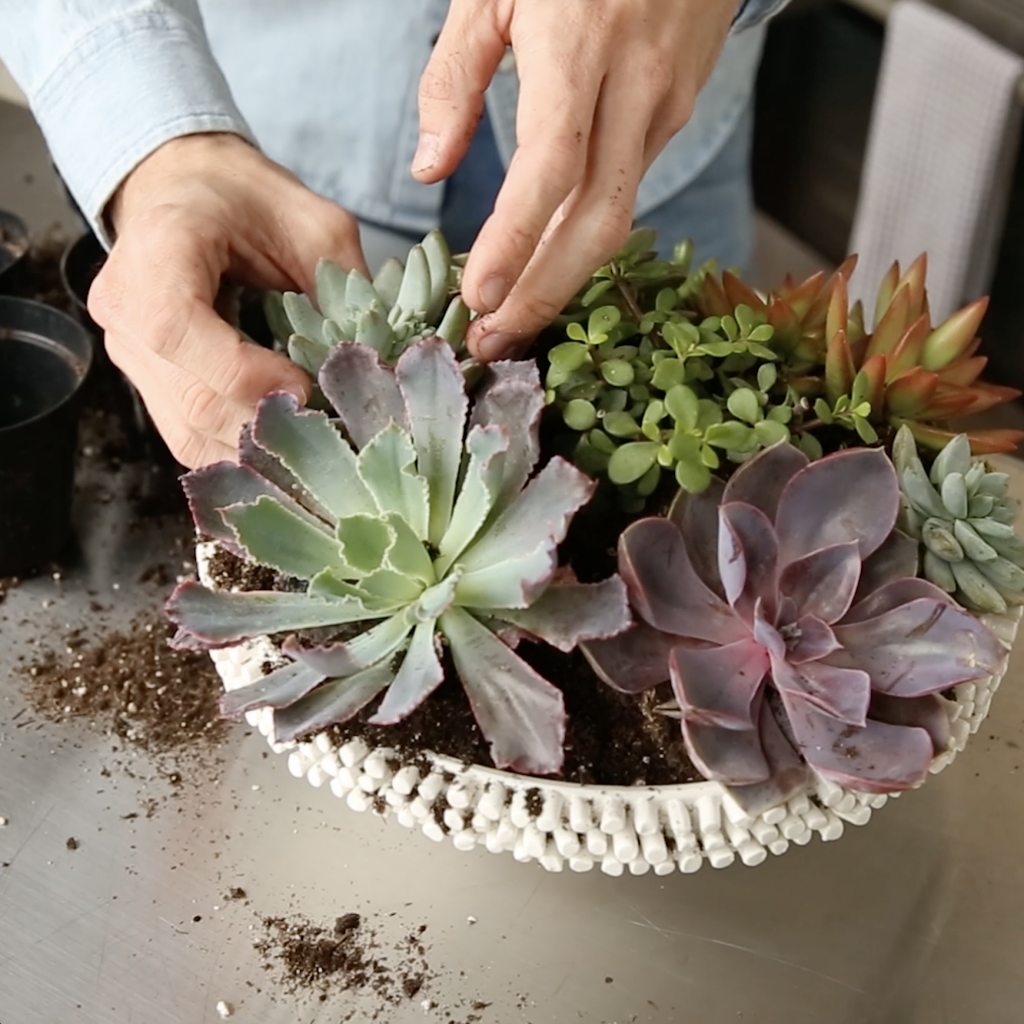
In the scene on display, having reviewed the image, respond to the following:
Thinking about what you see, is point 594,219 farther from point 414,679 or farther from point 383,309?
point 414,679

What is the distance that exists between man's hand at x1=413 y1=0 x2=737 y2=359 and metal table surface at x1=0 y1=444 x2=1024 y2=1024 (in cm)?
29

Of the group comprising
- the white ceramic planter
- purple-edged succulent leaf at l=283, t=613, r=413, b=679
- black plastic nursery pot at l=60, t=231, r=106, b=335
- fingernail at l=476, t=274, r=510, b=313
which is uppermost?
fingernail at l=476, t=274, r=510, b=313

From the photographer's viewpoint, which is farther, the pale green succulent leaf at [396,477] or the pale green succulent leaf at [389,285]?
the pale green succulent leaf at [389,285]

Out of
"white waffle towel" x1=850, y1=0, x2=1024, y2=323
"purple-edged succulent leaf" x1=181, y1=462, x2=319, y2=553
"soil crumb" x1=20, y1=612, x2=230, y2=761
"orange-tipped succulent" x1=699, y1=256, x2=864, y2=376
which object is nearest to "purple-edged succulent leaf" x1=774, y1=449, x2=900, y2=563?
"orange-tipped succulent" x1=699, y1=256, x2=864, y2=376

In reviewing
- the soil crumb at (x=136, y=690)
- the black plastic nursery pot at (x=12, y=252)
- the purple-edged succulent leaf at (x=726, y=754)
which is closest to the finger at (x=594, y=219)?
the purple-edged succulent leaf at (x=726, y=754)

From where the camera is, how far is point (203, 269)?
1.90ft

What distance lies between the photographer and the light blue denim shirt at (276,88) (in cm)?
68

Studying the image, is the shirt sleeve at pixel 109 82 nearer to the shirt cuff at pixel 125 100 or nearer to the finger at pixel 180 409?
the shirt cuff at pixel 125 100

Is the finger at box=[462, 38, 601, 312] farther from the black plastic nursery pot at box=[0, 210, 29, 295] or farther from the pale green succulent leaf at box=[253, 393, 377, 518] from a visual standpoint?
the black plastic nursery pot at box=[0, 210, 29, 295]

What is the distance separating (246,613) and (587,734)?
164 millimetres

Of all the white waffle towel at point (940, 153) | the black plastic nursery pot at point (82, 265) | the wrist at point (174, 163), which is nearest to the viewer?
the wrist at point (174, 163)

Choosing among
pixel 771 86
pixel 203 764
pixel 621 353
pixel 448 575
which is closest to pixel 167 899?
pixel 203 764

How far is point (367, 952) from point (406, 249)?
25.1 inches

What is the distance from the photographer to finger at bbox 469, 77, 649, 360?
1.70 feet
